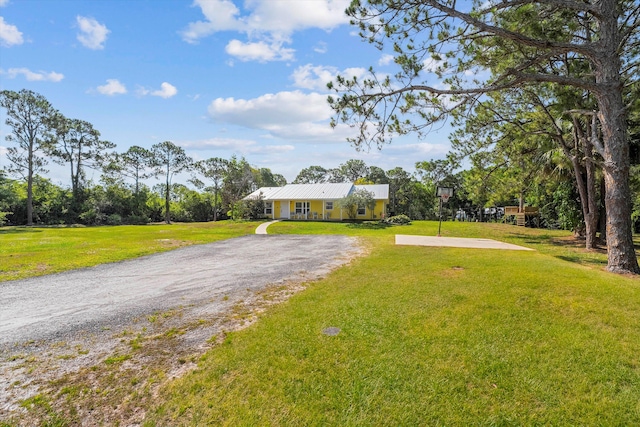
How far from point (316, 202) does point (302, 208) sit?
5.67ft

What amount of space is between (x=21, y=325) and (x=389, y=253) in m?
9.16

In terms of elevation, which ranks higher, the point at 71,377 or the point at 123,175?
the point at 123,175

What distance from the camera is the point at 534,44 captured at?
712cm

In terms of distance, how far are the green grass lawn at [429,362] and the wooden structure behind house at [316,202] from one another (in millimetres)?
24750

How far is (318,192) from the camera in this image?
3316 cm

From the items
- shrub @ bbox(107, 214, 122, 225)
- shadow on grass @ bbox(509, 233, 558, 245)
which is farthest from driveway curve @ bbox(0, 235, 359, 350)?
shrub @ bbox(107, 214, 122, 225)

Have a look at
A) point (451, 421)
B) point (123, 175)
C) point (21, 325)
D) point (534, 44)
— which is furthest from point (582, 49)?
point (123, 175)

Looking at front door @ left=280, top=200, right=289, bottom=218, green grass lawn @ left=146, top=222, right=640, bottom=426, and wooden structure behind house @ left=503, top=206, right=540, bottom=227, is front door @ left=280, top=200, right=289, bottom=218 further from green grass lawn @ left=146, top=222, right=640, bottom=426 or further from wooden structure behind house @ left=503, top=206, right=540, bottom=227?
green grass lawn @ left=146, top=222, right=640, bottom=426

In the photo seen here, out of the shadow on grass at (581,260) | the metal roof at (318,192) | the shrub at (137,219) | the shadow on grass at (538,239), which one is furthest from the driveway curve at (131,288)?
the shrub at (137,219)

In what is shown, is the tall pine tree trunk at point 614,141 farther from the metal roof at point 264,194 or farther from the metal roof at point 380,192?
the metal roof at point 264,194

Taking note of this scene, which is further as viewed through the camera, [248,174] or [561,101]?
[248,174]

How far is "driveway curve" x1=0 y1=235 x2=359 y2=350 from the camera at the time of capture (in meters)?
4.65

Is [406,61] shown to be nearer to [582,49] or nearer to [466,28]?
[466,28]

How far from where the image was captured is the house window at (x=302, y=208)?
32.9 meters
